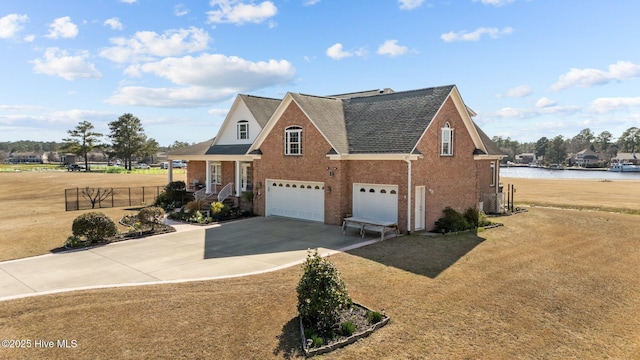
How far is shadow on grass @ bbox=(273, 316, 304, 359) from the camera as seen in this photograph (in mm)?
7289

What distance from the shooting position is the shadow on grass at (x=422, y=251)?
1285cm

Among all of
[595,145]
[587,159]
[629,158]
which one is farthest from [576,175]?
[595,145]

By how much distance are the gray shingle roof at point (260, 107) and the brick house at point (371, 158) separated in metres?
3.98

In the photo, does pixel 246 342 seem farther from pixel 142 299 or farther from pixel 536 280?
pixel 536 280

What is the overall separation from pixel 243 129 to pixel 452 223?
16675 millimetres

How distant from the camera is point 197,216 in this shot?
73.6 feet

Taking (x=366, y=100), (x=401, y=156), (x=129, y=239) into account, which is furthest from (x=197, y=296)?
(x=366, y=100)

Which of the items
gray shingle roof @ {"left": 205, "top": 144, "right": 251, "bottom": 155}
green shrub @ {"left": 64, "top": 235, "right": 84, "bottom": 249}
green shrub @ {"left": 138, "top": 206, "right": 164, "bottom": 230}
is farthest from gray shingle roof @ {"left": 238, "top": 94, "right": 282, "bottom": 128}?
green shrub @ {"left": 64, "top": 235, "right": 84, "bottom": 249}

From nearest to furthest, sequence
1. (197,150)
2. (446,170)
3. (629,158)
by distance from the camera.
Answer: (446,170)
(197,150)
(629,158)

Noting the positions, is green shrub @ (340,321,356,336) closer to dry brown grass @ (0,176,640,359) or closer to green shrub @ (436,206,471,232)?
dry brown grass @ (0,176,640,359)

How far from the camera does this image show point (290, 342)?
7.70m

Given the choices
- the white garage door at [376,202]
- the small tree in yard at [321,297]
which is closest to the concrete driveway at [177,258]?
the white garage door at [376,202]

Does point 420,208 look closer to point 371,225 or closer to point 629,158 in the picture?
point 371,225

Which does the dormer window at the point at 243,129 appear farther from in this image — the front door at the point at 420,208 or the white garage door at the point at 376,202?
the front door at the point at 420,208
